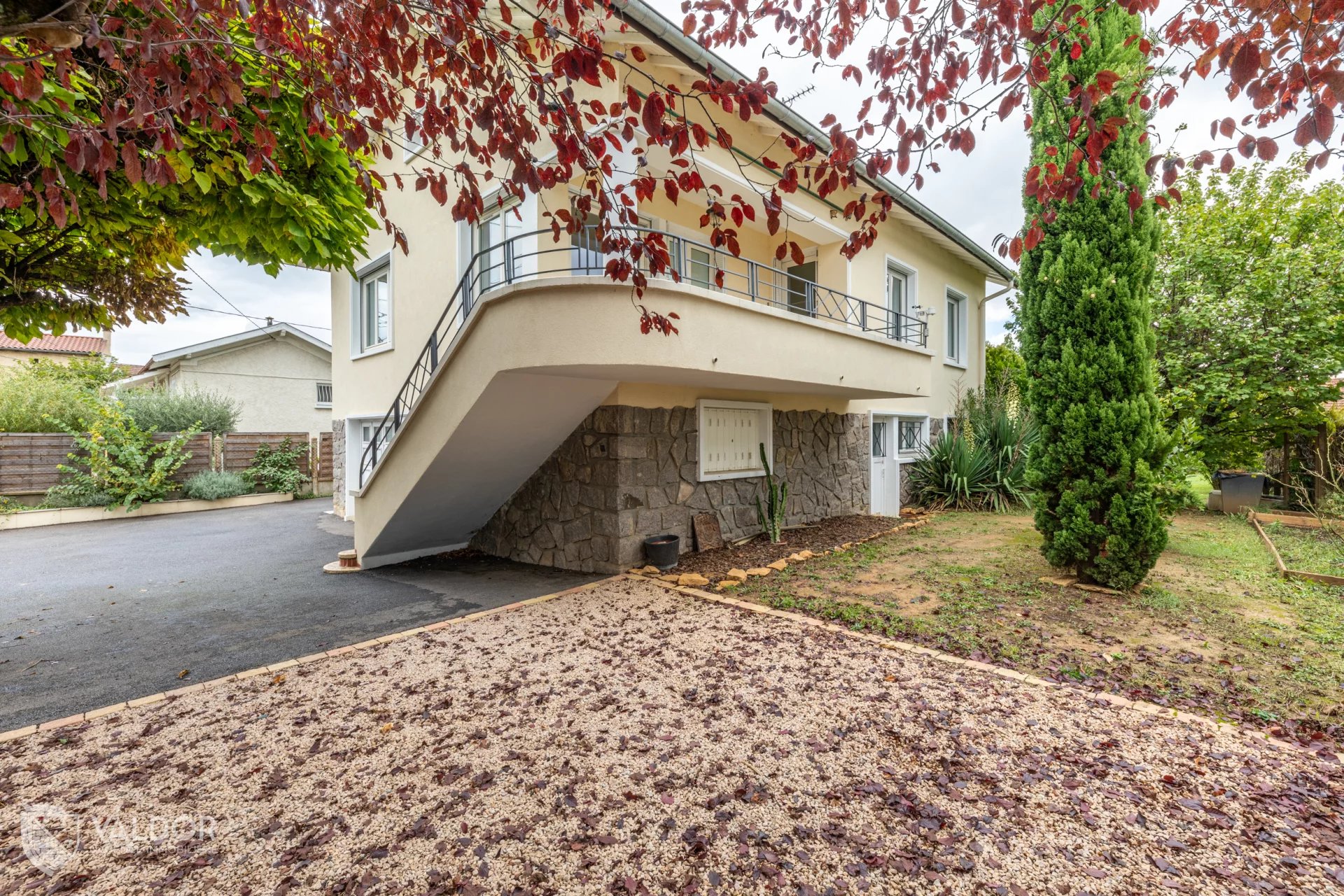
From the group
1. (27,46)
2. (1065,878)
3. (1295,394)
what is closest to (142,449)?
(27,46)

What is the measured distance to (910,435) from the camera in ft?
39.9

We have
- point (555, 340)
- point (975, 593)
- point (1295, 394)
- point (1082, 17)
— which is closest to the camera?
point (1082, 17)

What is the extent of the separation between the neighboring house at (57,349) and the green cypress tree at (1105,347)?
1155 inches

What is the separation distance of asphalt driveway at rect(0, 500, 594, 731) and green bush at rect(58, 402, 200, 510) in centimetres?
228

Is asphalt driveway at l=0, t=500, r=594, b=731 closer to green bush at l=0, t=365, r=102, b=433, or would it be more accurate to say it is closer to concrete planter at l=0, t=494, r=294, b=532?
concrete planter at l=0, t=494, r=294, b=532

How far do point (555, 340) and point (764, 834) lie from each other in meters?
3.99

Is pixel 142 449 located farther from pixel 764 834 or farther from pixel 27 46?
pixel 764 834

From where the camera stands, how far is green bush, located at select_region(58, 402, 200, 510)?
1213cm

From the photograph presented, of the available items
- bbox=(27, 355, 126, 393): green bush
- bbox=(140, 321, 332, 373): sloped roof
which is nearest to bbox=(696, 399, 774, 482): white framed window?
bbox=(140, 321, 332, 373): sloped roof

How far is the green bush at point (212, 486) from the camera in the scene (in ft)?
43.9

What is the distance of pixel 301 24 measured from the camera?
10.1 feet

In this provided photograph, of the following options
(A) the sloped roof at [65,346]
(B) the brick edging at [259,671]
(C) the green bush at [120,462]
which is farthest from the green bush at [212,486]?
(A) the sloped roof at [65,346]

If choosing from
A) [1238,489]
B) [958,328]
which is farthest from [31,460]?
[1238,489]

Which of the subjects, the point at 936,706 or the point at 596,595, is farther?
the point at 596,595
